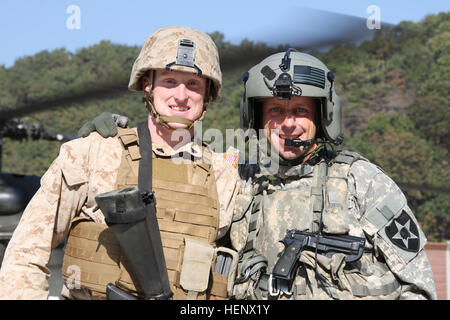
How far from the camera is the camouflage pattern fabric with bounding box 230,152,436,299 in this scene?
2842 millimetres

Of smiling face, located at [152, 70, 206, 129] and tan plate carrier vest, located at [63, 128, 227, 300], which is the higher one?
smiling face, located at [152, 70, 206, 129]

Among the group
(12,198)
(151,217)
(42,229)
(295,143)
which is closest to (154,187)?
(151,217)

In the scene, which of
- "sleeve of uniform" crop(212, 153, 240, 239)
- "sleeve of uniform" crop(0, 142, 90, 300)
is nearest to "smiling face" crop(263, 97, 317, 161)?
"sleeve of uniform" crop(212, 153, 240, 239)

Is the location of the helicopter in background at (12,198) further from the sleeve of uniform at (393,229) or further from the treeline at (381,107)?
the treeline at (381,107)

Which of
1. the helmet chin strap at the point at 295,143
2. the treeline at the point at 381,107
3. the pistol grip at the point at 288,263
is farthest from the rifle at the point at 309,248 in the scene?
the treeline at the point at 381,107

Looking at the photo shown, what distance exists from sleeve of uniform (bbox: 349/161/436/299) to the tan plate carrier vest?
84 cm

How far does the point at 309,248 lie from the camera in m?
2.90

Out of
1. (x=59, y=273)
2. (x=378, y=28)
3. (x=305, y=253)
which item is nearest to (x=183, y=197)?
(x=305, y=253)

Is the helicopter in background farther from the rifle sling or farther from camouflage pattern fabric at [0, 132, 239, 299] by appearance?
the rifle sling

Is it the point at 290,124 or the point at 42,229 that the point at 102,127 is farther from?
the point at 290,124

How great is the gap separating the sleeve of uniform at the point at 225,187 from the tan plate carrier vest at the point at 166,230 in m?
0.08

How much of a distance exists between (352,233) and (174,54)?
4.64 ft

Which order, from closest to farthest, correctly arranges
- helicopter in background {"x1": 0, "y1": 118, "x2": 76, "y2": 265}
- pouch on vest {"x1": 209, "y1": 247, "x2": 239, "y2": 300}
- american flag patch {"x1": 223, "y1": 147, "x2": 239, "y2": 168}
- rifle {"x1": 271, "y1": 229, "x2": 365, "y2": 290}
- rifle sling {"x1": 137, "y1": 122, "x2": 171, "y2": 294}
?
rifle sling {"x1": 137, "y1": 122, "x2": 171, "y2": 294}, rifle {"x1": 271, "y1": 229, "x2": 365, "y2": 290}, pouch on vest {"x1": 209, "y1": 247, "x2": 239, "y2": 300}, american flag patch {"x1": 223, "y1": 147, "x2": 239, "y2": 168}, helicopter in background {"x1": 0, "y1": 118, "x2": 76, "y2": 265}
